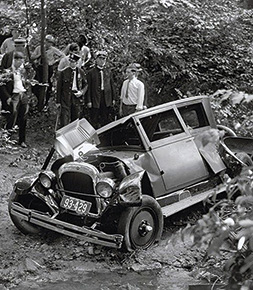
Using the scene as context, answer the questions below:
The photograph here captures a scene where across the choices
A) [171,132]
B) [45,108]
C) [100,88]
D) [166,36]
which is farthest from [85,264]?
[166,36]

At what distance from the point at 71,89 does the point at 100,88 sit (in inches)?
25.7

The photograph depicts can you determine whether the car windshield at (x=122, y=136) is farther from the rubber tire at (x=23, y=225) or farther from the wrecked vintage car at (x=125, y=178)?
the rubber tire at (x=23, y=225)

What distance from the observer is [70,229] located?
7.08m

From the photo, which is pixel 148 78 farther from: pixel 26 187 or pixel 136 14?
pixel 26 187

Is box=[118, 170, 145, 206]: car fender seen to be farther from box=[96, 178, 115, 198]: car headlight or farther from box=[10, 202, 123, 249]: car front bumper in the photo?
box=[10, 202, 123, 249]: car front bumper

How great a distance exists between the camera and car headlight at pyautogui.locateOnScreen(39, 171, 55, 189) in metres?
7.68

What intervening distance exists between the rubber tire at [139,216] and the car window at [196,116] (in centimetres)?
194

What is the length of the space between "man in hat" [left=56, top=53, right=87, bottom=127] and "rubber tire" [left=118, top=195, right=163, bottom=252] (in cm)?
467

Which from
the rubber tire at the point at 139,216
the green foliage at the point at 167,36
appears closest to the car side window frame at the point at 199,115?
the rubber tire at the point at 139,216

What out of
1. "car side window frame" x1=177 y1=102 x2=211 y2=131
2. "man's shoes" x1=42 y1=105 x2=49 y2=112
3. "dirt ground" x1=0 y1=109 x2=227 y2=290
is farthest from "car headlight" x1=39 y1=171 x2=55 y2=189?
"man's shoes" x1=42 y1=105 x2=49 y2=112

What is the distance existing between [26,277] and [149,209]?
5.75 feet

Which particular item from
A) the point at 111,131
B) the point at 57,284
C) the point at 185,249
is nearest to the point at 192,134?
the point at 111,131

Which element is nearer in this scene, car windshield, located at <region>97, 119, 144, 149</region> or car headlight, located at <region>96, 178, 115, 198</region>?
car headlight, located at <region>96, 178, 115, 198</region>

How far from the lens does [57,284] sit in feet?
21.7
